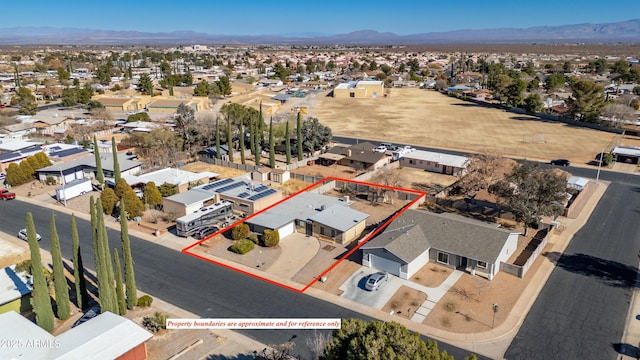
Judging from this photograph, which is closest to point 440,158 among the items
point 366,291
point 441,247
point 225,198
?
point 441,247

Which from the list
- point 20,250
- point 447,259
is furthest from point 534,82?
point 20,250

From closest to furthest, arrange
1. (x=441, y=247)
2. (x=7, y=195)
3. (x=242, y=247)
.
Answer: (x=441, y=247)
(x=242, y=247)
(x=7, y=195)

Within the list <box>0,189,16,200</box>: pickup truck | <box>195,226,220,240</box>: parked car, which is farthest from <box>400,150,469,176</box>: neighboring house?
<box>0,189,16,200</box>: pickup truck

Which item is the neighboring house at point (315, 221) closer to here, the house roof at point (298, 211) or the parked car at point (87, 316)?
the house roof at point (298, 211)

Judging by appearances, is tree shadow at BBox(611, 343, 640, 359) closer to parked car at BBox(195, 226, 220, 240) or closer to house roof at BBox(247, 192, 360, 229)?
house roof at BBox(247, 192, 360, 229)

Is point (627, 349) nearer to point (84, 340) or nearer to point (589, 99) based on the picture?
point (84, 340)

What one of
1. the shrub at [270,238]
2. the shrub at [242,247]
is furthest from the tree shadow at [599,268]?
the shrub at [242,247]
